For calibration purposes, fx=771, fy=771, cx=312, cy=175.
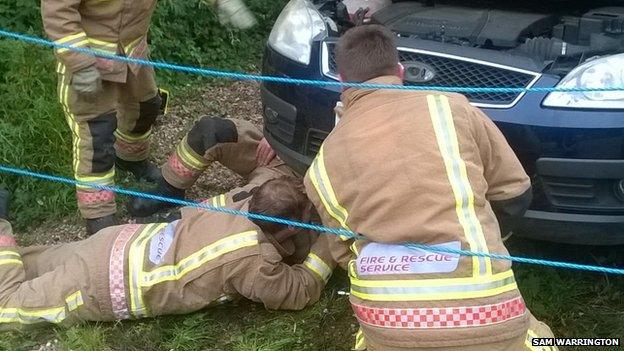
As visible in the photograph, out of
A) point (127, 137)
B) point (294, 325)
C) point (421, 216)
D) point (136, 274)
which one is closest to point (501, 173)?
point (421, 216)

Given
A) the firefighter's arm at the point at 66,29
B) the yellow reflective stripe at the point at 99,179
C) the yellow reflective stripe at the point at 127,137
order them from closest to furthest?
the firefighter's arm at the point at 66,29
the yellow reflective stripe at the point at 99,179
the yellow reflective stripe at the point at 127,137

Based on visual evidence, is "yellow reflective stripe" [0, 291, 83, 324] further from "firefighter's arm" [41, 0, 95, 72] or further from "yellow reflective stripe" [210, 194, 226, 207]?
"firefighter's arm" [41, 0, 95, 72]

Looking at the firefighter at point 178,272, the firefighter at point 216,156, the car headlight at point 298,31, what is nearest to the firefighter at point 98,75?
the car headlight at point 298,31

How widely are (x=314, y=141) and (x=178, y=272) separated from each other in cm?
75

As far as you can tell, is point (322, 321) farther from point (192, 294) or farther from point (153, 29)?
point (153, 29)

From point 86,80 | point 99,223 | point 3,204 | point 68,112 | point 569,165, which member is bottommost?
point 99,223

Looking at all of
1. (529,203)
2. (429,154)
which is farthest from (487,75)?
(429,154)

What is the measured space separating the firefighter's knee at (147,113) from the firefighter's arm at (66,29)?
0.65 m

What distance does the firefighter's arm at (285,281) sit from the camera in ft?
9.82

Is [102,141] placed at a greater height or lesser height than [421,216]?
lesser

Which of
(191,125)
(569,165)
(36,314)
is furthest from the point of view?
(191,125)

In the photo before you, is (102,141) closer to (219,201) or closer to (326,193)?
(219,201)

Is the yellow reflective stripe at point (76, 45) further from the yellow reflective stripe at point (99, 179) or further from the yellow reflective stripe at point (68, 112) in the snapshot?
the yellow reflective stripe at point (99, 179)

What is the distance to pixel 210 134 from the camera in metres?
3.76
